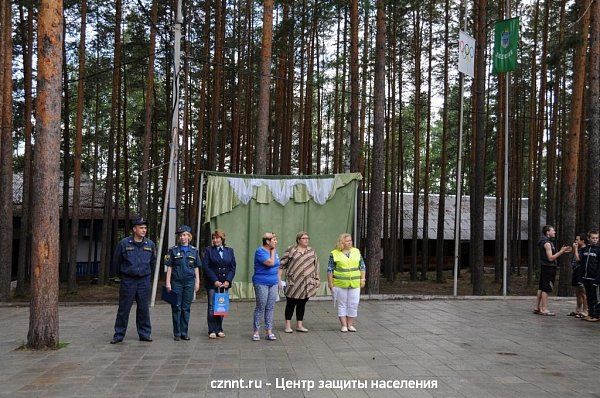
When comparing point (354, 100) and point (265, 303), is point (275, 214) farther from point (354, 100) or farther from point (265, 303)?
point (354, 100)

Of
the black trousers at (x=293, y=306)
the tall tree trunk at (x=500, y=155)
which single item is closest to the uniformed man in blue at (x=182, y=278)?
the black trousers at (x=293, y=306)

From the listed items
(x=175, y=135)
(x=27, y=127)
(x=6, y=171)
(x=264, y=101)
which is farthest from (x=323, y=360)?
(x=27, y=127)

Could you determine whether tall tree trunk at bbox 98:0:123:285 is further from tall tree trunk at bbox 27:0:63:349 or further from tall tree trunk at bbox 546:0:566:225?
tall tree trunk at bbox 546:0:566:225

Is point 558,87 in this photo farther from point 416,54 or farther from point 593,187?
point 593,187

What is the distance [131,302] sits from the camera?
7.86 metres

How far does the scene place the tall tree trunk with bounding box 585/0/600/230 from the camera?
14438mm

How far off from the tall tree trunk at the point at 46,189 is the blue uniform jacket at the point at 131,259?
84 cm

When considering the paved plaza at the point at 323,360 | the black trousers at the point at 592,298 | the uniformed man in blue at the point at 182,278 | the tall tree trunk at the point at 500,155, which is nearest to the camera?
the paved plaza at the point at 323,360

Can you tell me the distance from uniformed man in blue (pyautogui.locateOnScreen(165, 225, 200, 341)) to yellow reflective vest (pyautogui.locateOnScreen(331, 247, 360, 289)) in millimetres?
2219

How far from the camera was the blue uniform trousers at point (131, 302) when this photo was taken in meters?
7.82

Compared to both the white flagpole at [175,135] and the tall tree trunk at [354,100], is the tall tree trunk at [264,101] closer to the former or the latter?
the white flagpole at [175,135]

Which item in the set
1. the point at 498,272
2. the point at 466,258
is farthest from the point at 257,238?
the point at 466,258

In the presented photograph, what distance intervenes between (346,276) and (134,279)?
10.7 feet

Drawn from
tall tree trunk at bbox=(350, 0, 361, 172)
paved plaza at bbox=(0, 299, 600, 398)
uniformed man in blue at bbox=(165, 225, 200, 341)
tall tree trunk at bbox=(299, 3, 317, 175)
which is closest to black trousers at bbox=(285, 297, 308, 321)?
paved plaza at bbox=(0, 299, 600, 398)
